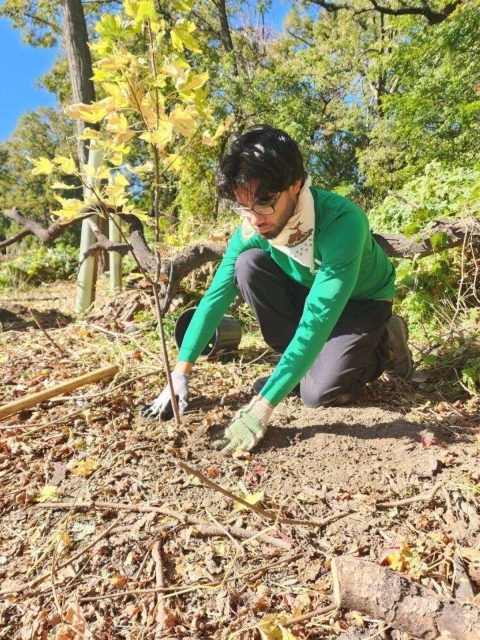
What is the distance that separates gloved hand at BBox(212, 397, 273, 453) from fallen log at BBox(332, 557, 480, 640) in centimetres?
63

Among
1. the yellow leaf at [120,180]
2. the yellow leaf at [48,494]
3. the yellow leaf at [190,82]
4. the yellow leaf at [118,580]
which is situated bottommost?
the yellow leaf at [118,580]

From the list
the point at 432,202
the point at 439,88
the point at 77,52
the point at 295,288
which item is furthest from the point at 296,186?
the point at 439,88

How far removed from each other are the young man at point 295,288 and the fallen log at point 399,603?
0.67 metres

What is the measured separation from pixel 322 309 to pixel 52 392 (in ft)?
4.48

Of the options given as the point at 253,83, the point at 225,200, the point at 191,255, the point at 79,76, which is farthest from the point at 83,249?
the point at 253,83

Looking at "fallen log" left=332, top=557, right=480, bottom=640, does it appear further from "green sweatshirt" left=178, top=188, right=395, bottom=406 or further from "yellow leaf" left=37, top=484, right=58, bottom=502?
"yellow leaf" left=37, top=484, right=58, bottom=502

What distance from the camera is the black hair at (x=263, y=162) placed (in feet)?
5.17

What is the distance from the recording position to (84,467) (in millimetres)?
1565

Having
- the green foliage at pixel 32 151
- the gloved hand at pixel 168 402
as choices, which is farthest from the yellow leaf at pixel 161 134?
the green foliage at pixel 32 151


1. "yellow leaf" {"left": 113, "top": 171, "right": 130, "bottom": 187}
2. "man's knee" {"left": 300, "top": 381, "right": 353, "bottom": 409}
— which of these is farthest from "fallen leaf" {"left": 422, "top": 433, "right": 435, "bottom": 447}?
"yellow leaf" {"left": 113, "top": 171, "right": 130, "bottom": 187}

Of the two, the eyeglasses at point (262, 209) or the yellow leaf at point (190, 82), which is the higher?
the yellow leaf at point (190, 82)

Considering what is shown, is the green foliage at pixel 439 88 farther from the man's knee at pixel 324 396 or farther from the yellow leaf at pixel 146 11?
the yellow leaf at pixel 146 11

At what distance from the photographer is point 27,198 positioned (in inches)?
1038

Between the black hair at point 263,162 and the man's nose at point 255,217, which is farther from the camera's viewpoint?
the man's nose at point 255,217
